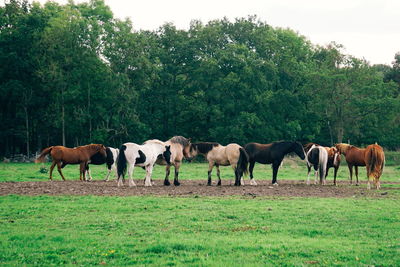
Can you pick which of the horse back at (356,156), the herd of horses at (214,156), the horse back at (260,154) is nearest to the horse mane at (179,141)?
the herd of horses at (214,156)

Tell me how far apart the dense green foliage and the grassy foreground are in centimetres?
3785

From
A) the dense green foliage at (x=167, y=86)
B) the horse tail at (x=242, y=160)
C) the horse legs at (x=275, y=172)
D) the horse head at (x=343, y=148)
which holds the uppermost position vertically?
the dense green foliage at (x=167, y=86)

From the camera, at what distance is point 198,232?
9.81 meters

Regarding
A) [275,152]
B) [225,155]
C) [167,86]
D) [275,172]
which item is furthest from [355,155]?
[167,86]

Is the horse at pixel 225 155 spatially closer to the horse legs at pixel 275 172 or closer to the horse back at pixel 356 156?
the horse legs at pixel 275 172

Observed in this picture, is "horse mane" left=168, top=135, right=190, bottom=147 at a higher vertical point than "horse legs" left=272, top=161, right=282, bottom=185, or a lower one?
higher

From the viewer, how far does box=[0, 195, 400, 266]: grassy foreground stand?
25.0 ft

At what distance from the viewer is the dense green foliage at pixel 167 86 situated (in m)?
51.7

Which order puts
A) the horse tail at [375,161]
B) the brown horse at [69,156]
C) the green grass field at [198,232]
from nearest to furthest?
the green grass field at [198,232] < the horse tail at [375,161] < the brown horse at [69,156]

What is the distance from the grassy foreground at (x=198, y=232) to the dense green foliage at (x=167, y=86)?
124ft

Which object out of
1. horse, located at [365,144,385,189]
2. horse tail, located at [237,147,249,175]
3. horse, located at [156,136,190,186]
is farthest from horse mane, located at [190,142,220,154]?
horse, located at [365,144,385,189]

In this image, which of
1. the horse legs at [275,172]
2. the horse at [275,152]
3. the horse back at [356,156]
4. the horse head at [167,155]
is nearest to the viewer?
the horse head at [167,155]

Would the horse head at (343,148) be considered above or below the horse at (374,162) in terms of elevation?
above

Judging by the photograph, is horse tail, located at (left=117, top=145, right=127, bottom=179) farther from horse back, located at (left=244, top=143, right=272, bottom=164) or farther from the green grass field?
horse back, located at (left=244, top=143, right=272, bottom=164)
